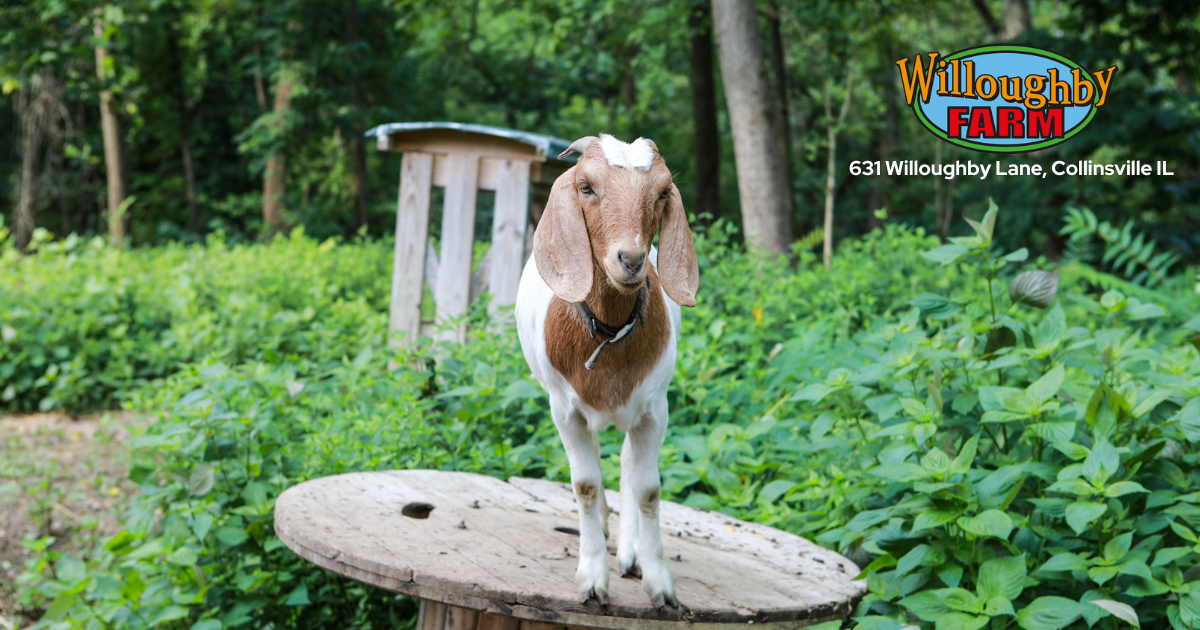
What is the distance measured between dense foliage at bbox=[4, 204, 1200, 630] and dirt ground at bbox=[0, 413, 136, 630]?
321mm

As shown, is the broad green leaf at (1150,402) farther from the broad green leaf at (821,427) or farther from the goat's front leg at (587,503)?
the goat's front leg at (587,503)

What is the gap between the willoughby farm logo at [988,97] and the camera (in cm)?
356

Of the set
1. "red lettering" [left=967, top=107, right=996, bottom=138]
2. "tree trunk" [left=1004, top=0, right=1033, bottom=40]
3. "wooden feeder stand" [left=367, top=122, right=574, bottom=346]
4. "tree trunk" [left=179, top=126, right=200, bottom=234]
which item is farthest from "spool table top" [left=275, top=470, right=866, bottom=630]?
"tree trunk" [left=179, top=126, right=200, bottom=234]

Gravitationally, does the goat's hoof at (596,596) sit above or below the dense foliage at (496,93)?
below

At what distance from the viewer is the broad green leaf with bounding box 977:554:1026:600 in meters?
2.16

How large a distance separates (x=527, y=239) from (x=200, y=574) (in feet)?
8.43

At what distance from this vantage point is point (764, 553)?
2596 mm

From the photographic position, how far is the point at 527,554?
2340 mm

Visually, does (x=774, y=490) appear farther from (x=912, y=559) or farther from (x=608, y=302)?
(x=608, y=302)

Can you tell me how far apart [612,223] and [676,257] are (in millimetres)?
176

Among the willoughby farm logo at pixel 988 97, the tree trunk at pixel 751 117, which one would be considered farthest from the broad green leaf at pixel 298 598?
the tree trunk at pixel 751 117

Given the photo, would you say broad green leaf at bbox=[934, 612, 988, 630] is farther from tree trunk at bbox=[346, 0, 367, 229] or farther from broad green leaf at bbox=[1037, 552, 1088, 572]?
tree trunk at bbox=[346, 0, 367, 229]

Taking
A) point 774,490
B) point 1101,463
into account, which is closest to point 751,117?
point 774,490

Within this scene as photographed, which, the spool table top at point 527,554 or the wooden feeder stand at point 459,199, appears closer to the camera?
the spool table top at point 527,554
